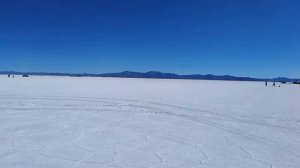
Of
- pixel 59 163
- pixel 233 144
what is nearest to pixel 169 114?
pixel 233 144

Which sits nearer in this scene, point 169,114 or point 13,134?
point 13,134

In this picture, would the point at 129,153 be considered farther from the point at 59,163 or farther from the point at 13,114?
the point at 13,114

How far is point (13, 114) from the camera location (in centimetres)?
654

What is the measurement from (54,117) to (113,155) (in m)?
3.06

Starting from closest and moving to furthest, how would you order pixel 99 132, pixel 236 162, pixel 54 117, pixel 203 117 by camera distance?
1. pixel 236 162
2. pixel 99 132
3. pixel 54 117
4. pixel 203 117

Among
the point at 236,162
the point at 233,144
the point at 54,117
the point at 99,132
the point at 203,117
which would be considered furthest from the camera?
the point at 203,117

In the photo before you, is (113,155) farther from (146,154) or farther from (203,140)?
(203,140)

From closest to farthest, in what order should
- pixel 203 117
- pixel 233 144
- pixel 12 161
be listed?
1. pixel 12 161
2. pixel 233 144
3. pixel 203 117

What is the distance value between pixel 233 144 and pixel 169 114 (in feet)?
10.3

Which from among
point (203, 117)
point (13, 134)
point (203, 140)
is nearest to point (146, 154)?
point (203, 140)

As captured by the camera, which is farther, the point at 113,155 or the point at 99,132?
the point at 99,132

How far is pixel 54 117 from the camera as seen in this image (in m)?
6.30

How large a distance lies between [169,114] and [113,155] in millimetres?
3952

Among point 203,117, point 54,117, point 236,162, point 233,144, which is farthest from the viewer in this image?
point 203,117
